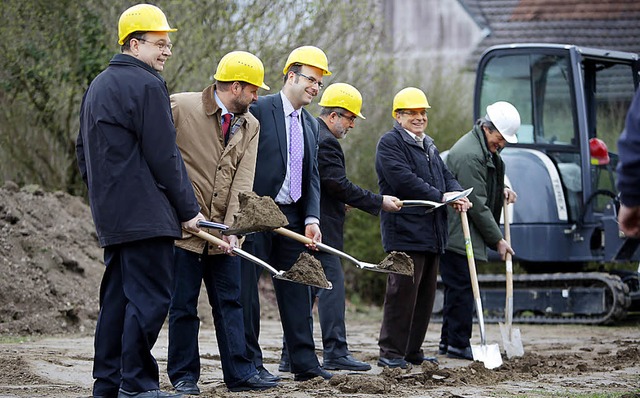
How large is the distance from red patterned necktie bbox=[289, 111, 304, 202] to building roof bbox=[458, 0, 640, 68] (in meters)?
17.1

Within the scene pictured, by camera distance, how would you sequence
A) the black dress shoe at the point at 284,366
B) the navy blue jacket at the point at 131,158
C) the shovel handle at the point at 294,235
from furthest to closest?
the black dress shoe at the point at 284,366, the shovel handle at the point at 294,235, the navy blue jacket at the point at 131,158

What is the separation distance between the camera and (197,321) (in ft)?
25.1

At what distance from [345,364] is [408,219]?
4.13ft

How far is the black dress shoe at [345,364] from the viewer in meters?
9.23

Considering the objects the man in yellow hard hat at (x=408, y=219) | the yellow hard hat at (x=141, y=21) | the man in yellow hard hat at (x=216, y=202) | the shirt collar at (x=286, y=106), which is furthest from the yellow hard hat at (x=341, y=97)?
the yellow hard hat at (x=141, y=21)

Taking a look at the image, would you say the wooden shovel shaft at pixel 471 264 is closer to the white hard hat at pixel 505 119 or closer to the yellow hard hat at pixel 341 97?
the white hard hat at pixel 505 119

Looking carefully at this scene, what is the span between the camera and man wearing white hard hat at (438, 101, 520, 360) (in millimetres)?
10375

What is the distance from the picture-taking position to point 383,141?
31.4 feet

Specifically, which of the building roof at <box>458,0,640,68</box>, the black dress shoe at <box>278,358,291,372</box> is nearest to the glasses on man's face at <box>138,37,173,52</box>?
the black dress shoe at <box>278,358,291,372</box>

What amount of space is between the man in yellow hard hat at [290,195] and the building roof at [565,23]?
17030mm

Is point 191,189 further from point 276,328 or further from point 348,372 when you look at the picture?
point 276,328

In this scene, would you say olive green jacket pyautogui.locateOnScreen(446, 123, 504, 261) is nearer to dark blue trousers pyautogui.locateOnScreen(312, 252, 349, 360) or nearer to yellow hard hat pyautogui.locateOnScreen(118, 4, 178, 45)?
dark blue trousers pyautogui.locateOnScreen(312, 252, 349, 360)

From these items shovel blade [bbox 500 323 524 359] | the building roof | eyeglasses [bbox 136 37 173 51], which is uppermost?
the building roof

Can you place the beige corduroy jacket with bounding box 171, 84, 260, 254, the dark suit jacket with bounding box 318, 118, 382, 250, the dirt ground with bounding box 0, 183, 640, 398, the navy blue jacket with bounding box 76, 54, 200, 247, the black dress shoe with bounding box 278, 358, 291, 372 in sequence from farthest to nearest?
1. the dark suit jacket with bounding box 318, 118, 382, 250
2. the black dress shoe with bounding box 278, 358, 291, 372
3. the dirt ground with bounding box 0, 183, 640, 398
4. the beige corduroy jacket with bounding box 171, 84, 260, 254
5. the navy blue jacket with bounding box 76, 54, 200, 247
